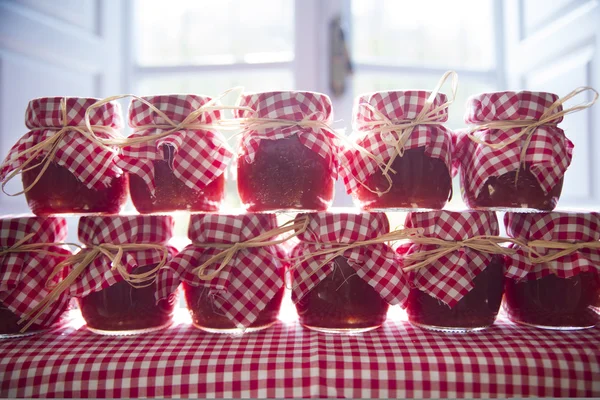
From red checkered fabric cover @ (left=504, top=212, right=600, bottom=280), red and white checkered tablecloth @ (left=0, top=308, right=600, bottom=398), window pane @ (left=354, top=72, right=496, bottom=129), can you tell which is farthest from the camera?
window pane @ (left=354, top=72, right=496, bottom=129)

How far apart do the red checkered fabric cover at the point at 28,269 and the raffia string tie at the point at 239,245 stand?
305mm

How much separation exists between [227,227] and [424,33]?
1137 mm

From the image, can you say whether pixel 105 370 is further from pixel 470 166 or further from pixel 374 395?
pixel 470 166

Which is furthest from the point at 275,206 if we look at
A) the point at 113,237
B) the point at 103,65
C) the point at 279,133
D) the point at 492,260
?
the point at 103,65

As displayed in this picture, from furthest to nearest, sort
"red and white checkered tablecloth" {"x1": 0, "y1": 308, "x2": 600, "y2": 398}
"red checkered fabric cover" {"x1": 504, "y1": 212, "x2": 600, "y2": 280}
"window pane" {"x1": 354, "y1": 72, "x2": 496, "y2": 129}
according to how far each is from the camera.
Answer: "window pane" {"x1": 354, "y1": 72, "x2": 496, "y2": 129}
"red checkered fabric cover" {"x1": 504, "y1": 212, "x2": 600, "y2": 280}
"red and white checkered tablecloth" {"x1": 0, "y1": 308, "x2": 600, "y2": 398}

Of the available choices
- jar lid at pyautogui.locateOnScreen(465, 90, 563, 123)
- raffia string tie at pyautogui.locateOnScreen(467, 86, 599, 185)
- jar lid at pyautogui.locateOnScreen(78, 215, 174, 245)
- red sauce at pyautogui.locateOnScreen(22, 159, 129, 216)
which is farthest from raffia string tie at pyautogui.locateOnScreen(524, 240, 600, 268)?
red sauce at pyautogui.locateOnScreen(22, 159, 129, 216)

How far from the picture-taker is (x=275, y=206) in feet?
3.02

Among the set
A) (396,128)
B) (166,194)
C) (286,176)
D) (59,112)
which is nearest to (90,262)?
(166,194)

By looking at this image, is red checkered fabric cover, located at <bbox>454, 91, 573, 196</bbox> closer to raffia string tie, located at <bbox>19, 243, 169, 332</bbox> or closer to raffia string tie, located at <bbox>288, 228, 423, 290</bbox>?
raffia string tie, located at <bbox>288, 228, 423, 290</bbox>

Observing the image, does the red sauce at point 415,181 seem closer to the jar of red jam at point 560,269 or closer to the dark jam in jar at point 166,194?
the jar of red jam at point 560,269

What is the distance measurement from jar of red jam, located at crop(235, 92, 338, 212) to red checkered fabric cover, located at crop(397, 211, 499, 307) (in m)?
0.22

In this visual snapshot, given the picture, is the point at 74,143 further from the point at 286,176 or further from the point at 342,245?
the point at 342,245

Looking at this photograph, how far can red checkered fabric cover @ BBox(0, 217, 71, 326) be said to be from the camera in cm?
91

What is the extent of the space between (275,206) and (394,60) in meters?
0.94
